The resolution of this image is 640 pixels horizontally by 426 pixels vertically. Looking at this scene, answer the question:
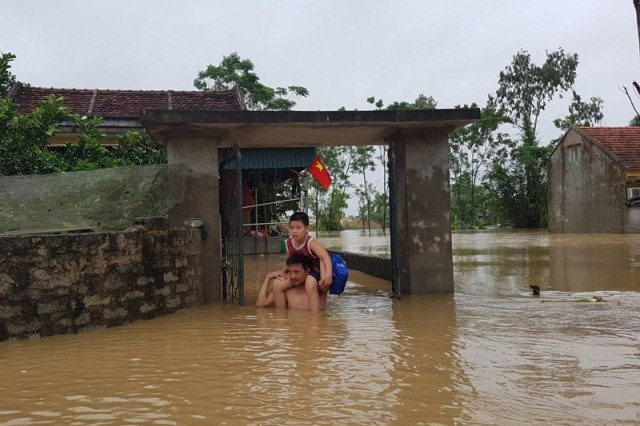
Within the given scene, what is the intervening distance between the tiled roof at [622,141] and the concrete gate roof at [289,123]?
22.3 m

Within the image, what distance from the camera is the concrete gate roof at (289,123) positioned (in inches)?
299

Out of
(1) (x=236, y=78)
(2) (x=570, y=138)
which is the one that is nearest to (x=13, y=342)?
(1) (x=236, y=78)

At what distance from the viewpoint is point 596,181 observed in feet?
94.3

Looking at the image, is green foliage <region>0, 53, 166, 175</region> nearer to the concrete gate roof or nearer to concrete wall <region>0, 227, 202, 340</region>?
the concrete gate roof

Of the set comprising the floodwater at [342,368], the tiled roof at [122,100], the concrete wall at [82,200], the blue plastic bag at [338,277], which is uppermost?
the tiled roof at [122,100]

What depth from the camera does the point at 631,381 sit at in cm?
390

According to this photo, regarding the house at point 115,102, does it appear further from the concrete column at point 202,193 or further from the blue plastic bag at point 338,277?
the blue plastic bag at point 338,277

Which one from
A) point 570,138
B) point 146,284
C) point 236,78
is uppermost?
point 236,78

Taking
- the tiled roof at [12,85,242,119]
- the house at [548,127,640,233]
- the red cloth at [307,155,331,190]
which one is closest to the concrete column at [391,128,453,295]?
the red cloth at [307,155,331,190]

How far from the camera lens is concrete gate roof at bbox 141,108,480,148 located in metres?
7.60

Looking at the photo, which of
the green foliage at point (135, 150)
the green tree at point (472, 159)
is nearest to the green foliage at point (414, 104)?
the green tree at point (472, 159)

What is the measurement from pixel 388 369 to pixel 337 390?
66 centimetres

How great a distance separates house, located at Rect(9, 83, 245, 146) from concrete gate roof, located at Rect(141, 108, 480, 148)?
7.81m

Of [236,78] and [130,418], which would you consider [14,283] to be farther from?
[236,78]
